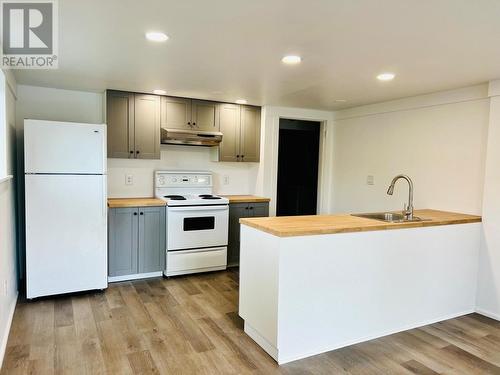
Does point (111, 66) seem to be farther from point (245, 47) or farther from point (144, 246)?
point (144, 246)

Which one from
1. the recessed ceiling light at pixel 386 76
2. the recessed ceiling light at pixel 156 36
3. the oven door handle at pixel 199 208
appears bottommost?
the oven door handle at pixel 199 208

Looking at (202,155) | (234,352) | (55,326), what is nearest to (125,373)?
(234,352)

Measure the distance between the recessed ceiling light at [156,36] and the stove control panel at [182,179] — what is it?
7.72ft

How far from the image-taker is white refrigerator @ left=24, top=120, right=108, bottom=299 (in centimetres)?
329

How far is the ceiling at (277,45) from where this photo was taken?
5.99 ft

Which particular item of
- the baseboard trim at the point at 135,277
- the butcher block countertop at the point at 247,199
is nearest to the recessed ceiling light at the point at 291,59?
the butcher block countertop at the point at 247,199

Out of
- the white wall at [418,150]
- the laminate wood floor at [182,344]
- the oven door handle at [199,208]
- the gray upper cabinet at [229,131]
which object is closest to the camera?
the laminate wood floor at [182,344]

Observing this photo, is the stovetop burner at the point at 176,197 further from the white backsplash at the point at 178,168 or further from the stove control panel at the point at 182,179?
the white backsplash at the point at 178,168

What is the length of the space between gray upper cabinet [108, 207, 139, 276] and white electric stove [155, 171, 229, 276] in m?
0.36

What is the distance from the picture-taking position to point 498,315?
3217 mm

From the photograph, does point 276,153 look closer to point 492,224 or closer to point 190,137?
point 190,137

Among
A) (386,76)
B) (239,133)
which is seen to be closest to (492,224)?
(386,76)

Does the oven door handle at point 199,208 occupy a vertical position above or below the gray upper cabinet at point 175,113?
below

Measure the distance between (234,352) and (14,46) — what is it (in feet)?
8.57
